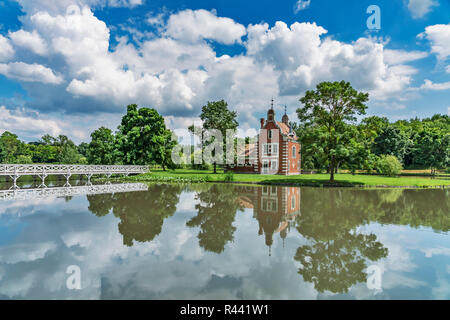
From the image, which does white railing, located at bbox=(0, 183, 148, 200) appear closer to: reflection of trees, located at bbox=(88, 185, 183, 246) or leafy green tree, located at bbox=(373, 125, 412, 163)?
reflection of trees, located at bbox=(88, 185, 183, 246)

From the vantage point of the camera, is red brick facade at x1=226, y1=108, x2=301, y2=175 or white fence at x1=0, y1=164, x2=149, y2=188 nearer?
white fence at x1=0, y1=164, x2=149, y2=188

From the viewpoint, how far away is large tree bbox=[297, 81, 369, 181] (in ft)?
91.9

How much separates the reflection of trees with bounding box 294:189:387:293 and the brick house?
27999mm

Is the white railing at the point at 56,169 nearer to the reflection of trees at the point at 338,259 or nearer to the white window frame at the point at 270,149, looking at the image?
the white window frame at the point at 270,149

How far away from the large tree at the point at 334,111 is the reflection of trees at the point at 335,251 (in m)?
17.0

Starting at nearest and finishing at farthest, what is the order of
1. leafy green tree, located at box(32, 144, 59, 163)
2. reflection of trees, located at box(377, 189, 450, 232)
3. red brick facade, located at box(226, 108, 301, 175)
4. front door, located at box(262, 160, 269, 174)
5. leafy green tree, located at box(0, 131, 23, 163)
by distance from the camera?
reflection of trees, located at box(377, 189, 450, 232)
red brick facade, located at box(226, 108, 301, 175)
front door, located at box(262, 160, 269, 174)
leafy green tree, located at box(0, 131, 23, 163)
leafy green tree, located at box(32, 144, 59, 163)

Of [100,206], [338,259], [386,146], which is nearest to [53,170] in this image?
[100,206]

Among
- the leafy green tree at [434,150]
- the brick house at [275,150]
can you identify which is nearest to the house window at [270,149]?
the brick house at [275,150]

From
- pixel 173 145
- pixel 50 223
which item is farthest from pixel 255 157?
pixel 50 223

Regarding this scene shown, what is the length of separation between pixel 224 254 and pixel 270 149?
3568 centimetres

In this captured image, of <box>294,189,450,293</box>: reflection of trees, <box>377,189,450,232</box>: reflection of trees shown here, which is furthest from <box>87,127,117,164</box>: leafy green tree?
<box>377,189,450,232</box>: reflection of trees
